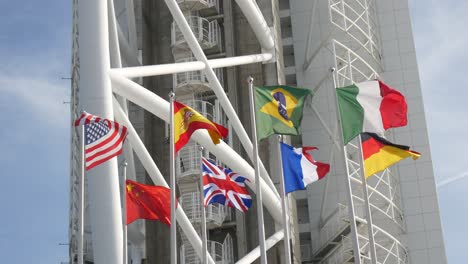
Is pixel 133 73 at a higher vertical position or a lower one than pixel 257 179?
higher

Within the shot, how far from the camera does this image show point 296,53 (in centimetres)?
5231

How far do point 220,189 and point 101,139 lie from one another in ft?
16.3

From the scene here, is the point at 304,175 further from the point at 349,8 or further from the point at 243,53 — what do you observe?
the point at 349,8

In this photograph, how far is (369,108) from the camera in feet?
→ 102

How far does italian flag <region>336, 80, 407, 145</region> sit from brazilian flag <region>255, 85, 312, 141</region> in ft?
5.06

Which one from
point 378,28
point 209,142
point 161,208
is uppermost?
point 378,28

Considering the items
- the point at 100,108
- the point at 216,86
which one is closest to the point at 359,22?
the point at 216,86

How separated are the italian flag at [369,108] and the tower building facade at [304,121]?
1251 centimetres

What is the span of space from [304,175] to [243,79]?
17007 mm

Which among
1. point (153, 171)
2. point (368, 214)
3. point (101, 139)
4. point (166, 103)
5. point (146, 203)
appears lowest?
point (368, 214)

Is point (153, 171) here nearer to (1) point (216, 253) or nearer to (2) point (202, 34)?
(1) point (216, 253)

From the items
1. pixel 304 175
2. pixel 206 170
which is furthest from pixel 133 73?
pixel 304 175

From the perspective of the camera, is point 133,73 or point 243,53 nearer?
point 133,73

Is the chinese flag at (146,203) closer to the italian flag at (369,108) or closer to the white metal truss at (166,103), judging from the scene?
the white metal truss at (166,103)
